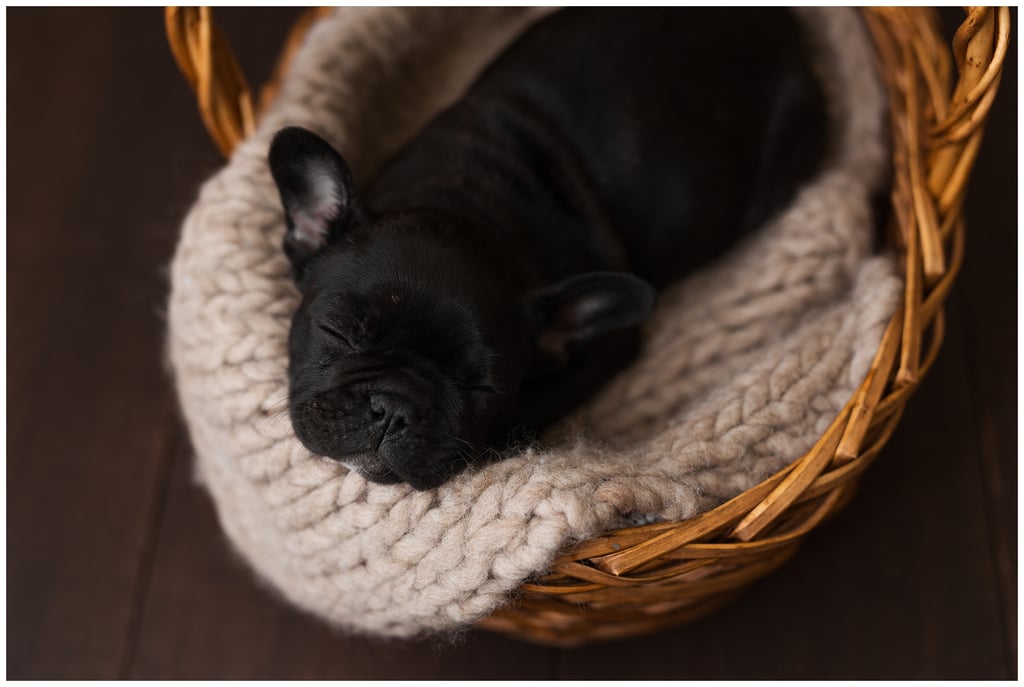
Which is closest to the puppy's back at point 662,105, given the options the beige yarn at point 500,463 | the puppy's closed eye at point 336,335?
the beige yarn at point 500,463

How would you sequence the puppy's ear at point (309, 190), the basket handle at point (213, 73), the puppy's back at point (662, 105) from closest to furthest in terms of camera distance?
the puppy's ear at point (309, 190) → the basket handle at point (213, 73) → the puppy's back at point (662, 105)

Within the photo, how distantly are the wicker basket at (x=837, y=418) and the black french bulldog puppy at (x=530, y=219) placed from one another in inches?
9.2

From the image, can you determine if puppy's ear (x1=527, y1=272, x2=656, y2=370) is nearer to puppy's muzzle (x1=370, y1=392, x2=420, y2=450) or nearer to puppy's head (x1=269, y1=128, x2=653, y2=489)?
puppy's head (x1=269, y1=128, x2=653, y2=489)

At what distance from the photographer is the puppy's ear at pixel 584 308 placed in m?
1.55

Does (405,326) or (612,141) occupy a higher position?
(612,141)

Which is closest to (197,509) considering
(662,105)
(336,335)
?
(336,335)

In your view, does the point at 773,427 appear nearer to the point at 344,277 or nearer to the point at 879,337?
the point at 879,337

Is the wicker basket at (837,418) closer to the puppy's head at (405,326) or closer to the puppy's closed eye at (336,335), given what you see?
the puppy's head at (405,326)

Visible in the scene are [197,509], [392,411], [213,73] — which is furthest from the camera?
[197,509]

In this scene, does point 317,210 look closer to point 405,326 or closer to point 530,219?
point 405,326

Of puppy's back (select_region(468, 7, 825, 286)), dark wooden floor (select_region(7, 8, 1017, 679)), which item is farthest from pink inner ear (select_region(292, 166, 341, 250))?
dark wooden floor (select_region(7, 8, 1017, 679))

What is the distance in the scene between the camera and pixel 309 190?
1.62 m

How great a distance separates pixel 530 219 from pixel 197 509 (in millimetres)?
913

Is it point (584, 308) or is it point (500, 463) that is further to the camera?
point (584, 308)
